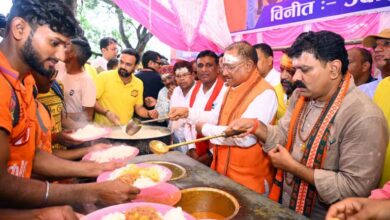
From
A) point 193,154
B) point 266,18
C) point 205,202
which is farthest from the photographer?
point 266,18

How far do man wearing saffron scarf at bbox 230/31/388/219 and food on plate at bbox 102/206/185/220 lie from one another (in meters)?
0.94

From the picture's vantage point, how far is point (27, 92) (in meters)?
1.48

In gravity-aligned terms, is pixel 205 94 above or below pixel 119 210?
above

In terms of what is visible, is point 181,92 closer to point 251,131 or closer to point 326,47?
point 251,131

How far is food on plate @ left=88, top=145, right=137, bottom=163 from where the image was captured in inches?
79.3

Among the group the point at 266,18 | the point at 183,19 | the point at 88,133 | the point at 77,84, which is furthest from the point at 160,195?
the point at 266,18

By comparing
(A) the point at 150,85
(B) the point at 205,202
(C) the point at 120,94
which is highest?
(A) the point at 150,85

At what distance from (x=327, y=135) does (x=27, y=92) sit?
1723 millimetres

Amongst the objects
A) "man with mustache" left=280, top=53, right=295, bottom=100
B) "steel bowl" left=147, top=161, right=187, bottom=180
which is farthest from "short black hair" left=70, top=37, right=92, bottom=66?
"man with mustache" left=280, top=53, right=295, bottom=100

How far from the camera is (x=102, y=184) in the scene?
140cm

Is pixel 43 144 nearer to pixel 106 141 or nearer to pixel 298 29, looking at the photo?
pixel 106 141

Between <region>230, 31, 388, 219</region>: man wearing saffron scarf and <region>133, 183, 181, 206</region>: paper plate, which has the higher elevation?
<region>230, 31, 388, 219</region>: man wearing saffron scarf

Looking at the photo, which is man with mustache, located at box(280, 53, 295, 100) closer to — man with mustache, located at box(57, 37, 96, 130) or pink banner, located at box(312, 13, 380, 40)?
man with mustache, located at box(57, 37, 96, 130)

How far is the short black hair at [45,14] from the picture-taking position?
1.30 metres
